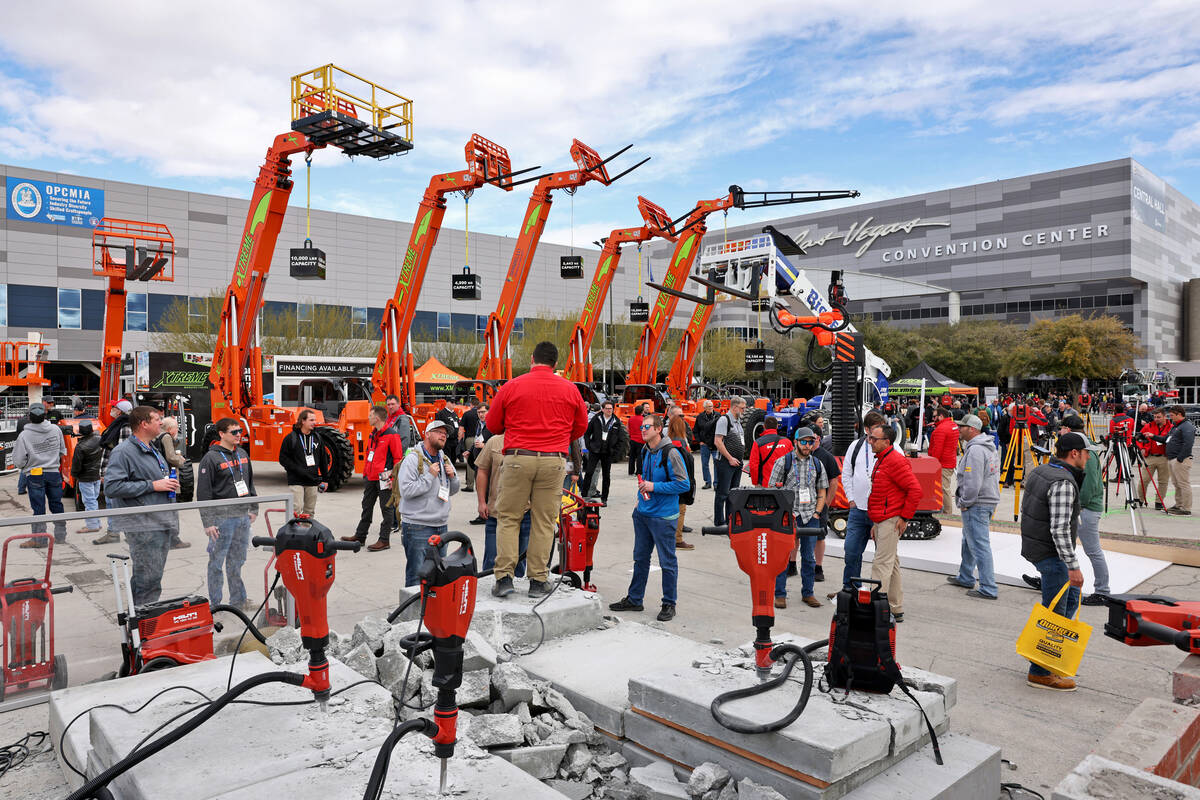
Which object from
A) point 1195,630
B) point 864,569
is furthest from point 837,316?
point 1195,630

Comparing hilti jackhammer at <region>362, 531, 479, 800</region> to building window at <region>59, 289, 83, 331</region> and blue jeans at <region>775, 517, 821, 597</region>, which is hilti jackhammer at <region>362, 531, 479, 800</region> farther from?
building window at <region>59, 289, 83, 331</region>

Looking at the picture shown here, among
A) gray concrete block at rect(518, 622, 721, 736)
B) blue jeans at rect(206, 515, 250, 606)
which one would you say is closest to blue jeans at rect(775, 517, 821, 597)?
gray concrete block at rect(518, 622, 721, 736)

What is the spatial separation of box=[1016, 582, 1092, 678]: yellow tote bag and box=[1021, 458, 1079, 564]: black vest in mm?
310

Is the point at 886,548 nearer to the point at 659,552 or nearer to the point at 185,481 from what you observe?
the point at 659,552

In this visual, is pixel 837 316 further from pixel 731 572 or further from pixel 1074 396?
pixel 1074 396

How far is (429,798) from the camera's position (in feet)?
9.31

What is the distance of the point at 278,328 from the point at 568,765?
117 ft

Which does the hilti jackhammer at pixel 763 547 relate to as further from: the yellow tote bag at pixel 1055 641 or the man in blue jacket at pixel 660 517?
the man in blue jacket at pixel 660 517

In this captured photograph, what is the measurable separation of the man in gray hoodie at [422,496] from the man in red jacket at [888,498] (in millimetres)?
3739

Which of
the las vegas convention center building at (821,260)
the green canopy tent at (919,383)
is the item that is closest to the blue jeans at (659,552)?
the green canopy tent at (919,383)

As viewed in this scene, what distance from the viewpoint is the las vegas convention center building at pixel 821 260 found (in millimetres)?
36500

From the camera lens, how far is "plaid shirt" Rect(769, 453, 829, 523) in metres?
7.52

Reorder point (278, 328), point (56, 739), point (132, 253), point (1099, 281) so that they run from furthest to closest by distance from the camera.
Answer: point (1099, 281) → point (278, 328) → point (132, 253) → point (56, 739)

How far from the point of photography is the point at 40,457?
10.5 m
